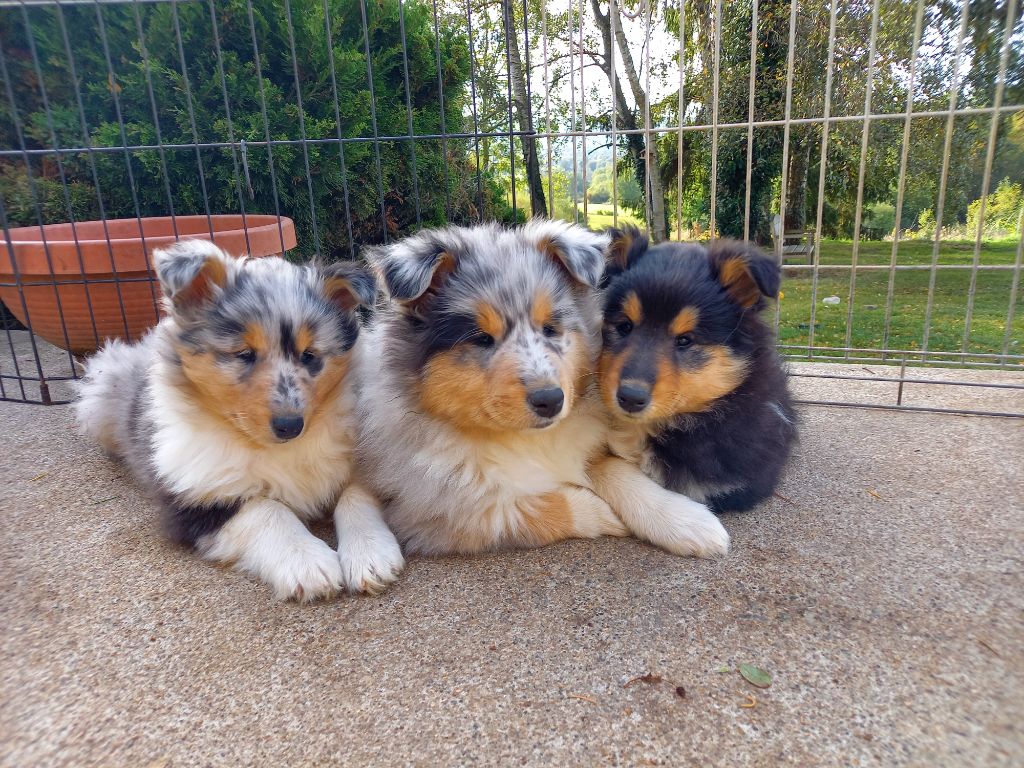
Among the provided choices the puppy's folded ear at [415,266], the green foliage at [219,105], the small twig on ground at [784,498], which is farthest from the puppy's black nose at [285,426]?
the green foliage at [219,105]

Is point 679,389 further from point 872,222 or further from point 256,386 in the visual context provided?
point 872,222

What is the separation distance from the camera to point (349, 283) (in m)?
2.90

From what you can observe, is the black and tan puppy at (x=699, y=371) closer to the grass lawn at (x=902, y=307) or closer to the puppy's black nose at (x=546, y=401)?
the puppy's black nose at (x=546, y=401)

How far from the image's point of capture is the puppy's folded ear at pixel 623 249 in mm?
3025

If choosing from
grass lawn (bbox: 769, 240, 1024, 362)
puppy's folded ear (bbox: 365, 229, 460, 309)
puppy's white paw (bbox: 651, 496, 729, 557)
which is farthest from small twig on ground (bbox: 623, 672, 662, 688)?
grass lawn (bbox: 769, 240, 1024, 362)

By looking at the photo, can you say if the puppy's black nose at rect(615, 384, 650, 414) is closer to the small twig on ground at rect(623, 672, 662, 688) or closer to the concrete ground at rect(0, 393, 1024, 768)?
the concrete ground at rect(0, 393, 1024, 768)

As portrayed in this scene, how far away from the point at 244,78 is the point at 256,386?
4922mm

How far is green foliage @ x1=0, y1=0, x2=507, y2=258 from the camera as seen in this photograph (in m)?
6.10

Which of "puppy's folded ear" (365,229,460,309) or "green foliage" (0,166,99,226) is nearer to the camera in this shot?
"puppy's folded ear" (365,229,460,309)

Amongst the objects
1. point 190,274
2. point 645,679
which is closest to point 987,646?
point 645,679

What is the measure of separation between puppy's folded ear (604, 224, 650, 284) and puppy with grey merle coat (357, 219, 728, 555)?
19 cm

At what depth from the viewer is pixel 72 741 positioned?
1824 millimetres

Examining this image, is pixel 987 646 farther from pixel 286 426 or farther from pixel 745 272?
pixel 286 426

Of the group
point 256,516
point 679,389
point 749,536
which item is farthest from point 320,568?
point 749,536
